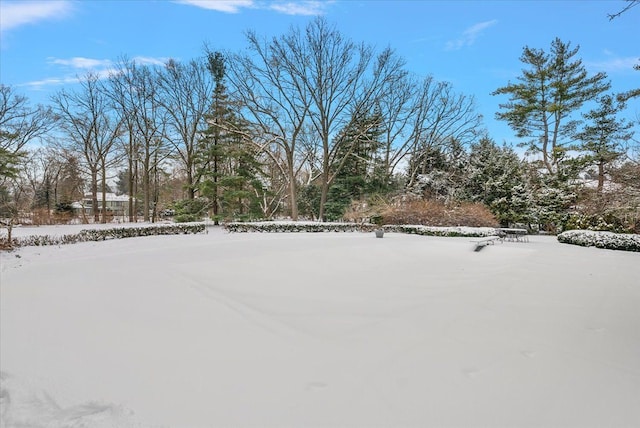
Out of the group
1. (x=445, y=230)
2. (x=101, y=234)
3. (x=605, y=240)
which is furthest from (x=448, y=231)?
(x=101, y=234)

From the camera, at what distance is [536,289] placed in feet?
18.6

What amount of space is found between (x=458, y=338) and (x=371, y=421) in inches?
69.6

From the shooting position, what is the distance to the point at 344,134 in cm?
2117

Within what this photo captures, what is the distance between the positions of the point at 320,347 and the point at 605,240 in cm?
1150

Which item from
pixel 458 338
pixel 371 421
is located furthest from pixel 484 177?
pixel 371 421

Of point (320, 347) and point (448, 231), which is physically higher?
point (448, 231)

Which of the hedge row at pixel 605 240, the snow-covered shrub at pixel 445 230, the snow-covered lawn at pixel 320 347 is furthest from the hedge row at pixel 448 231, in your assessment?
the snow-covered lawn at pixel 320 347

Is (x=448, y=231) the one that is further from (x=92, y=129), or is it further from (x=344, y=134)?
(x=92, y=129)

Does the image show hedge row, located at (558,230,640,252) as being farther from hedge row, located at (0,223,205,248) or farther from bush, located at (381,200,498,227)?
hedge row, located at (0,223,205,248)

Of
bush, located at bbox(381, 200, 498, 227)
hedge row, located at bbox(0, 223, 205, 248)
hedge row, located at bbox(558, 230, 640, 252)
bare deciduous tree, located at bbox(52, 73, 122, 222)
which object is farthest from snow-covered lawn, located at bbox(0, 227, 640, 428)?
bare deciduous tree, located at bbox(52, 73, 122, 222)

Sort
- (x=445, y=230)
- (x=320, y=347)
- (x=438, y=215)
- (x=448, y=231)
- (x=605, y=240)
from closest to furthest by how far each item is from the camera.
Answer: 1. (x=320, y=347)
2. (x=605, y=240)
3. (x=448, y=231)
4. (x=445, y=230)
5. (x=438, y=215)

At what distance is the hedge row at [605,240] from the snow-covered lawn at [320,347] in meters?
3.97

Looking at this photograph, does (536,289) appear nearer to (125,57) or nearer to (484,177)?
(484,177)

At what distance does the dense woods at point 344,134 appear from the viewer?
1850 cm
